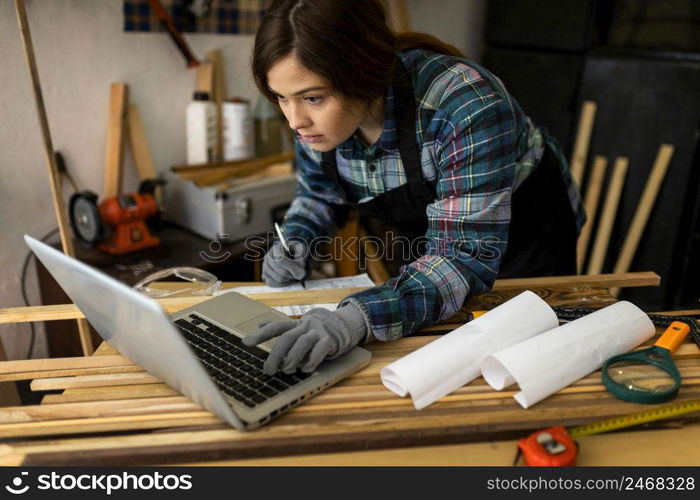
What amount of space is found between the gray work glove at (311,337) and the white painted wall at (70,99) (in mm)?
1375

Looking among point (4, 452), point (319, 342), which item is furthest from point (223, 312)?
point (4, 452)

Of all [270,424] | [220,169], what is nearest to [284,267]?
[270,424]

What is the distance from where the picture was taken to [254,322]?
1164 millimetres

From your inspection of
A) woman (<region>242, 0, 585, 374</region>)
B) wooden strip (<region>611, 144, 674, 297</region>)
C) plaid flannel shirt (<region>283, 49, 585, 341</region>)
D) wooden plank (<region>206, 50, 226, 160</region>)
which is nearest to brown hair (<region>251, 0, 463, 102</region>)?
woman (<region>242, 0, 585, 374</region>)

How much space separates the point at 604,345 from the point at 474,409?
27cm

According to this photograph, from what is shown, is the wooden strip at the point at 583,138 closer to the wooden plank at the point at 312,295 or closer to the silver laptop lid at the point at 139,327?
the wooden plank at the point at 312,295

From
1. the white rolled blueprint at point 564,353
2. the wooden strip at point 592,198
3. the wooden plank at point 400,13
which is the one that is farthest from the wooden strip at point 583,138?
the white rolled blueprint at point 564,353

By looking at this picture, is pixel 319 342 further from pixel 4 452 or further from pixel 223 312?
pixel 4 452

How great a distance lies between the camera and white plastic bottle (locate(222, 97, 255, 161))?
2.40m

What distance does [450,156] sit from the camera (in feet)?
4.14

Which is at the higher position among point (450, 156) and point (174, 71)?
point (174, 71)

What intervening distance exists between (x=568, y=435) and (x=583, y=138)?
209 centimetres

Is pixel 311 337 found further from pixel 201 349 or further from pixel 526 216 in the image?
pixel 526 216

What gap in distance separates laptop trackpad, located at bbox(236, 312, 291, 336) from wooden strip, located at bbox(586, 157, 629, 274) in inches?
76.9
